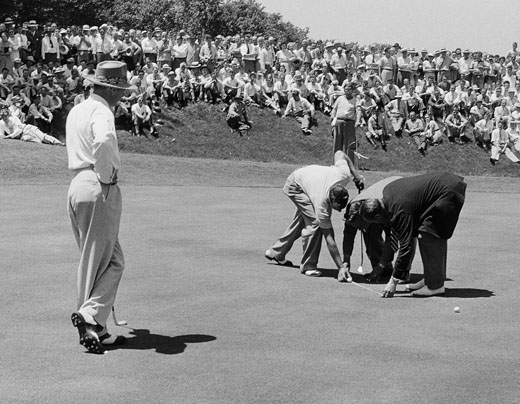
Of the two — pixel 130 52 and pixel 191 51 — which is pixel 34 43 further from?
pixel 191 51

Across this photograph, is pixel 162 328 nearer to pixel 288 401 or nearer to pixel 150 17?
pixel 288 401

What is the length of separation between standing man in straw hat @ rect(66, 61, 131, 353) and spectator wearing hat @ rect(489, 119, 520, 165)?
3029 cm

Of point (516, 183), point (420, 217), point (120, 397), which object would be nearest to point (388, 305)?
point (420, 217)

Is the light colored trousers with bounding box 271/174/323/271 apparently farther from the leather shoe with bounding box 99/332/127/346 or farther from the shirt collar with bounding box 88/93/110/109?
the shirt collar with bounding box 88/93/110/109

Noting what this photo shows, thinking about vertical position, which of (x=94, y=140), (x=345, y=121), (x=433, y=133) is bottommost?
(x=433, y=133)

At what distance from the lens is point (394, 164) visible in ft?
119

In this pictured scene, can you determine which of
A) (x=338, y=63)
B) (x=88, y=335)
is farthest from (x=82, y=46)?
(x=88, y=335)

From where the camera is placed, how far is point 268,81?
38.6m

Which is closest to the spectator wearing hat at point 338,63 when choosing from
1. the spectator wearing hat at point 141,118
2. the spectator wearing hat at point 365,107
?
the spectator wearing hat at point 365,107

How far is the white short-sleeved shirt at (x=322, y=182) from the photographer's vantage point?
12.7m

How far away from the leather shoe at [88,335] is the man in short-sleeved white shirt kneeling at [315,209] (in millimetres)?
4334

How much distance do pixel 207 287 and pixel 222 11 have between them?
308ft

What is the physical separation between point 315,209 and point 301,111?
25521mm

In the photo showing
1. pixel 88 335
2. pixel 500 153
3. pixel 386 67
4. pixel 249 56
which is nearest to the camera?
pixel 88 335
